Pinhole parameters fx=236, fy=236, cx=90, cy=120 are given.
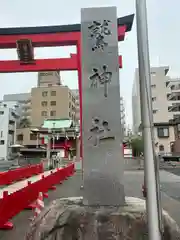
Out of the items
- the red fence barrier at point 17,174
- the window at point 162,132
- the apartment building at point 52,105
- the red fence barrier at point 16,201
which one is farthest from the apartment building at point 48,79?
the red fence barrier at point 16,201

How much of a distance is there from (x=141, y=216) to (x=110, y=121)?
1.76 m

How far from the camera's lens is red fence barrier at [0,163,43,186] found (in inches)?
496

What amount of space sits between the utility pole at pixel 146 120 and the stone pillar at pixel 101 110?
1.75 meters

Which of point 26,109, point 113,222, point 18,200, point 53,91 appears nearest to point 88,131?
point 113,222

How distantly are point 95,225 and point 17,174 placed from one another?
39.1ft

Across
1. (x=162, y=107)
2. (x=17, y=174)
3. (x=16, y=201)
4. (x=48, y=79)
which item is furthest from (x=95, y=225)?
(x=48, y=79)

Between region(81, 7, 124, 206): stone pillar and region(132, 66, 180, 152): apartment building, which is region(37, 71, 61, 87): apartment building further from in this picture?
region(81, 7, 124, 206): stone pillar

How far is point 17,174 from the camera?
1433 cm

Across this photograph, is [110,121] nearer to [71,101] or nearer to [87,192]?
[87,192]

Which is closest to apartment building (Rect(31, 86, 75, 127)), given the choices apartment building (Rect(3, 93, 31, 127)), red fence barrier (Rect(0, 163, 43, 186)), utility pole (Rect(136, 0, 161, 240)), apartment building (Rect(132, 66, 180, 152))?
apartment building (Rect(3, 93, 31, 127))

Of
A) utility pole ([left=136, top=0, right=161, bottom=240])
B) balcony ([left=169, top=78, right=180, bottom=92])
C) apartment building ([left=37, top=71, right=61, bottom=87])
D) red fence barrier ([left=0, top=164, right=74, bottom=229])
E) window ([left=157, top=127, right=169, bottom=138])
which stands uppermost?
apartment building ([left=37, top=71, right=61, bottom=87])

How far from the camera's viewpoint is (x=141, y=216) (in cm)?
348

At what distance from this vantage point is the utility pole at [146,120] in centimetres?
234

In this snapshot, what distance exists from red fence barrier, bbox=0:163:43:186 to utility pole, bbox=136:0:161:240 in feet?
37.6
